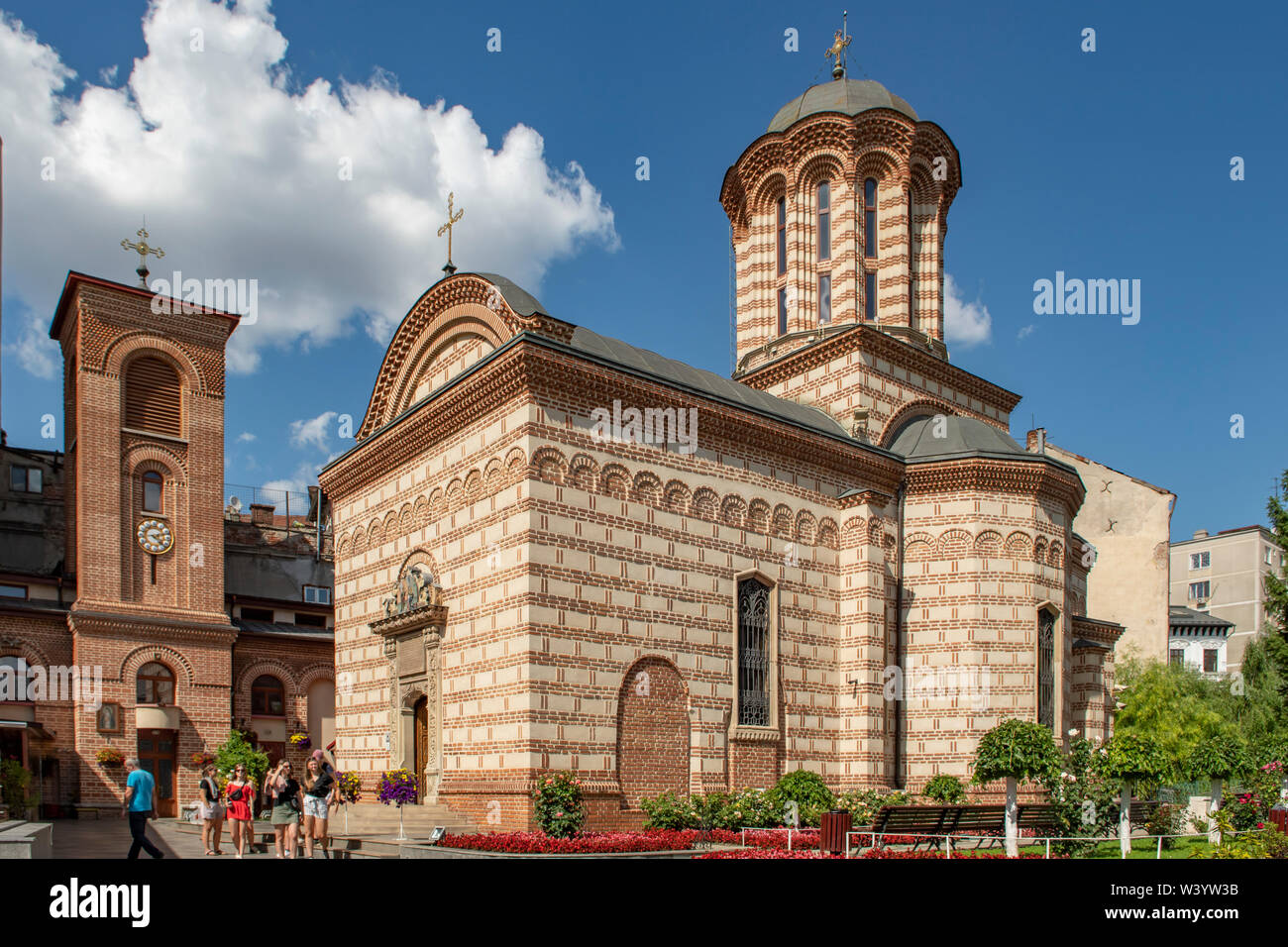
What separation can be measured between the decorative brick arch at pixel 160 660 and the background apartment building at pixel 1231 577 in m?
47.3

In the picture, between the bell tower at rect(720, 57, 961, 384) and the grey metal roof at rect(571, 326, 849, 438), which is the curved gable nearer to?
the grey metal roof at rect(571, 326, 849, 438)

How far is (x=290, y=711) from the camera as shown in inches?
1326

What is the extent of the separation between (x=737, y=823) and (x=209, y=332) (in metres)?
24.3

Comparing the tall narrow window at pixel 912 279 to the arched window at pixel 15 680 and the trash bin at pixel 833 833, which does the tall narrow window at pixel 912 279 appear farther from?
the arched window at pixel 15 680

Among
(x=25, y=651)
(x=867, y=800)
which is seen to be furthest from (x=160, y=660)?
(x=867, y=800)

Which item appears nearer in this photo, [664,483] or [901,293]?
[664,483]

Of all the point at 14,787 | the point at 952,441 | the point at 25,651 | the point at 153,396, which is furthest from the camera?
the point at 153,396

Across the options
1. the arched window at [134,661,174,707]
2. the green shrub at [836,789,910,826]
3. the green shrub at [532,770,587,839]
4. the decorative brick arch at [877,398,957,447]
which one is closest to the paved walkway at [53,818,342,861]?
the green shrub at [532,770,587,839]

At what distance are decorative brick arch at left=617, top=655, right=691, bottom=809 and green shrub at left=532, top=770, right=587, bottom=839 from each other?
1245 mm

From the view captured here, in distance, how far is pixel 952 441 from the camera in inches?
923

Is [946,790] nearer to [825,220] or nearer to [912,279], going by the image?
[912,279]

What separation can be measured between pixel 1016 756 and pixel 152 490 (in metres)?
26.3
